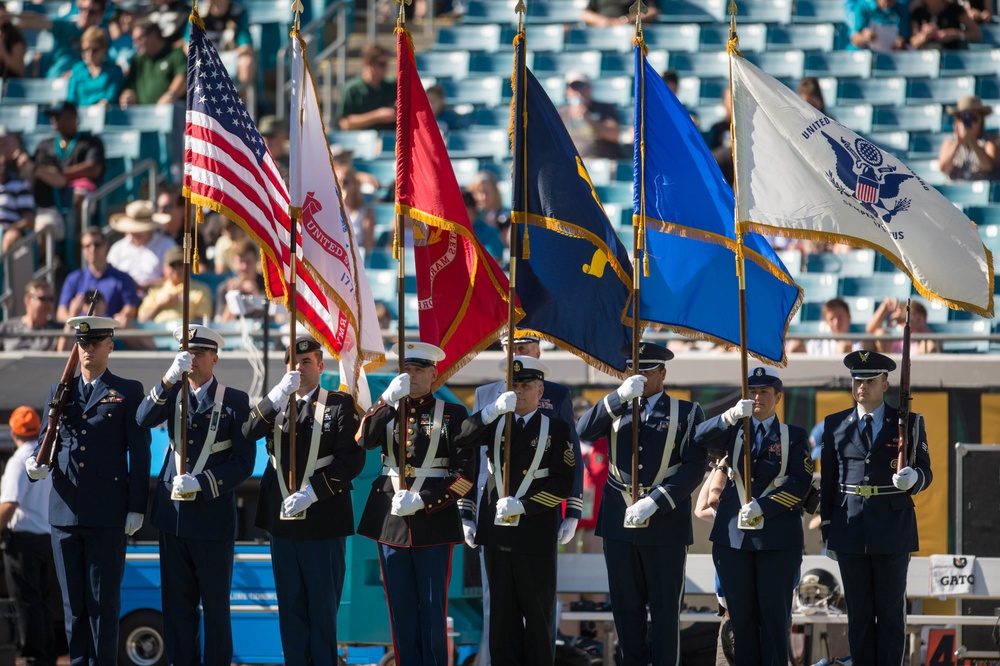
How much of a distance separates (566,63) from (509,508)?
847 centimetres

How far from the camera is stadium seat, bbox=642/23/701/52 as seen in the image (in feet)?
50.4

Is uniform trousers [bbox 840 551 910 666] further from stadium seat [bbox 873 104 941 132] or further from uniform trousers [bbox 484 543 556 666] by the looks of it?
stadium seat [bbox 873 104 941 132]

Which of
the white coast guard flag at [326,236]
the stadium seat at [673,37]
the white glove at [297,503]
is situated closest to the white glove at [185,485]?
the white glove at [297,503]

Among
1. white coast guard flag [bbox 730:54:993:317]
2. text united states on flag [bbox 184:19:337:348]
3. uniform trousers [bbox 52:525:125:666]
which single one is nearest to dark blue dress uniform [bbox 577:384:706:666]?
white coast guard flag [bbox 730:54:993:317]

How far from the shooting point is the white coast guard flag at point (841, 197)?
794 cm

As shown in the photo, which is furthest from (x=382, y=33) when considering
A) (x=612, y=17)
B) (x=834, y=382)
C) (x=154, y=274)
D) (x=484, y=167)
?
(x=834, y=382)

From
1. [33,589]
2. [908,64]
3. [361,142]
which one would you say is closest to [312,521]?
[33,589]

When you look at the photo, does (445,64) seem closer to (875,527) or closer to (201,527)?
(201,527)

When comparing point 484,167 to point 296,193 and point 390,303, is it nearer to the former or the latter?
point 390,303

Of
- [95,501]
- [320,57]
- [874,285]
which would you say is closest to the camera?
[95,501]

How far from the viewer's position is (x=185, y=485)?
7680mm

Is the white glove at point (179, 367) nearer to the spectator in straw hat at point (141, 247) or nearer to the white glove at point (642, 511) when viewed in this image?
the white glove at point (642, 511)

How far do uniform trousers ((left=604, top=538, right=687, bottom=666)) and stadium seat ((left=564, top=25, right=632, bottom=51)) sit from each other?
8419mm

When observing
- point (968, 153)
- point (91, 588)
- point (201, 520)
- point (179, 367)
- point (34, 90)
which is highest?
point (34, 90)
